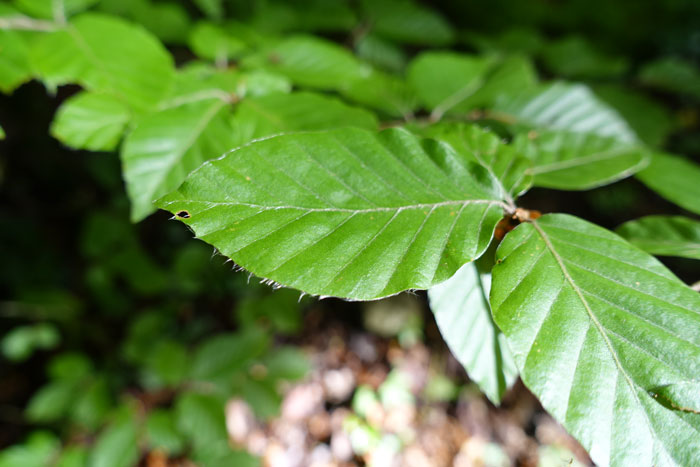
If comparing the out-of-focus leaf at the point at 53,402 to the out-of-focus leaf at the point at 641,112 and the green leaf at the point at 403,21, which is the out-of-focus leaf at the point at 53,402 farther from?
the out-of-focus leaf at the point at 641,112

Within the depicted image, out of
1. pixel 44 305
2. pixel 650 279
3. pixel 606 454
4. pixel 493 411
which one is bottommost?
pixel 493 411

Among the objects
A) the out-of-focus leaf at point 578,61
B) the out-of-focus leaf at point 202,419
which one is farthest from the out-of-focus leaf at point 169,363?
the out-of-focus leaf at point 578,61

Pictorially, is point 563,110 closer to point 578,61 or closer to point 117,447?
point 578,61

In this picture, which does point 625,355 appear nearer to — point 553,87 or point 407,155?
point 407,155

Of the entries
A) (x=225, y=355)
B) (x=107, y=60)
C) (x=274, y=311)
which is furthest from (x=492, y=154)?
(x=274, y=311)

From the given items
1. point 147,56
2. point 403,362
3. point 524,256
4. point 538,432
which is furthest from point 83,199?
point 538,432
